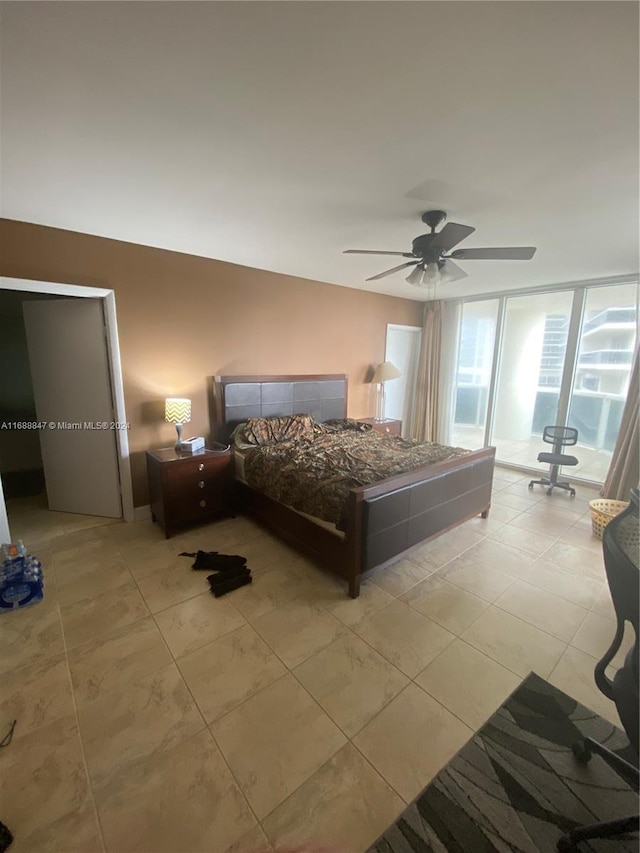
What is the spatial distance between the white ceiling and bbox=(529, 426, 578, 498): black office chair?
2376mm

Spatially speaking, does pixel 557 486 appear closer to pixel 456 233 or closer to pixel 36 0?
pixel 456 233

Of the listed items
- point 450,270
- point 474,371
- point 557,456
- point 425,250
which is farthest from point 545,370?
point 425,250

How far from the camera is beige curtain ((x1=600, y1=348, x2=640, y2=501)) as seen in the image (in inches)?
139

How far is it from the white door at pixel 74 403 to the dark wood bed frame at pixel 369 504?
1.02 m

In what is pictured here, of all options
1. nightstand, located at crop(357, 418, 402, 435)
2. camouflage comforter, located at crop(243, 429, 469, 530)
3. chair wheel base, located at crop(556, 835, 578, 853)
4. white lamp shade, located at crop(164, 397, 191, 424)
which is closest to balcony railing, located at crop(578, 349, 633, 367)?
nightstand, located at crop(357, 418, 402, 435)

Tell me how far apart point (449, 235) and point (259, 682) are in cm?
267

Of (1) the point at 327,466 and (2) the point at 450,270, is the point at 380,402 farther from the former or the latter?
(2) the point at 450,270

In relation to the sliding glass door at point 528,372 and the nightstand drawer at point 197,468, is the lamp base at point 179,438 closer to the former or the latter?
the nightstand drawer at point 197,468

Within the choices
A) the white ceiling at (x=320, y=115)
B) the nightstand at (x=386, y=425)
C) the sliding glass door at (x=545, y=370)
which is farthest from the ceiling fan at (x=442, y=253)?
the sliding glass door at (x=545, y=370)

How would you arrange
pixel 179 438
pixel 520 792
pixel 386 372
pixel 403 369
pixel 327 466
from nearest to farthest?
1. pixel 520 792
2. pixel 327 466
3. pixel 179 438
4. pixel 386 372
5. pixel 403 369

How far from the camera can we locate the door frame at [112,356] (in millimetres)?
2549

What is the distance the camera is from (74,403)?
3.11 metres

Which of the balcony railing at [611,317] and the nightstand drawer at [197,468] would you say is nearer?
the nightstand drawer at [197,468]

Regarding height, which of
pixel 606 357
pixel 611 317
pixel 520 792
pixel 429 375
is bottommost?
pixel 520 792
